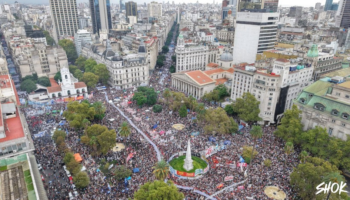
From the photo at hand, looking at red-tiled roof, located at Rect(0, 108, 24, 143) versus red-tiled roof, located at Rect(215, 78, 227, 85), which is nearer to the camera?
red-tiled roof, located at Rect(0, 108, 24, 143)

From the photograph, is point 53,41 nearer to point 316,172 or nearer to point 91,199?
point 91,199

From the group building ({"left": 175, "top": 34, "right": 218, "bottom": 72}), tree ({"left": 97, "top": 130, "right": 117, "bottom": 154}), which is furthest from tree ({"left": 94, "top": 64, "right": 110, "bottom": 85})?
tree ({"left": 97, "top": 130, "right": 117, "bottom": 154})

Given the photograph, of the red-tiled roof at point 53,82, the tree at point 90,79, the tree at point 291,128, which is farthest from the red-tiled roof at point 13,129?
the red-tiled roof at point 53,82

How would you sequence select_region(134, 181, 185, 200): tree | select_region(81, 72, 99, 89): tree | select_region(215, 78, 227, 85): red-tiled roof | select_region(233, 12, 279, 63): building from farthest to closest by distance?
A: select_region(233, 12, 279, 63): building
select_region(81, 72, 99, 89): tree
select_region(215, 78, 227, 85): red-tiled roof
select_region(134, 181, 185, 200): tree

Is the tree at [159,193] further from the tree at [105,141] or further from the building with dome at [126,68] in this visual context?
the building with dome at [126,68]

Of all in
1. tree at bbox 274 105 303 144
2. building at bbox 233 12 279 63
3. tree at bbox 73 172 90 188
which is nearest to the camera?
tree at bbox 73 172 90 188

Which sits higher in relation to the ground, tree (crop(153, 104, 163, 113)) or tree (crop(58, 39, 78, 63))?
tree (crop(58, 39, 78, 63))

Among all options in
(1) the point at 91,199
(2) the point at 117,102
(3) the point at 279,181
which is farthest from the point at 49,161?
(3) the point at 279,181

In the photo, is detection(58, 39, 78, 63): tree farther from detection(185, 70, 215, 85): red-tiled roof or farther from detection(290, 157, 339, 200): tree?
detection(290, 157, 339, 200): tree

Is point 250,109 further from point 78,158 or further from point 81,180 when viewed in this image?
point 81,180
